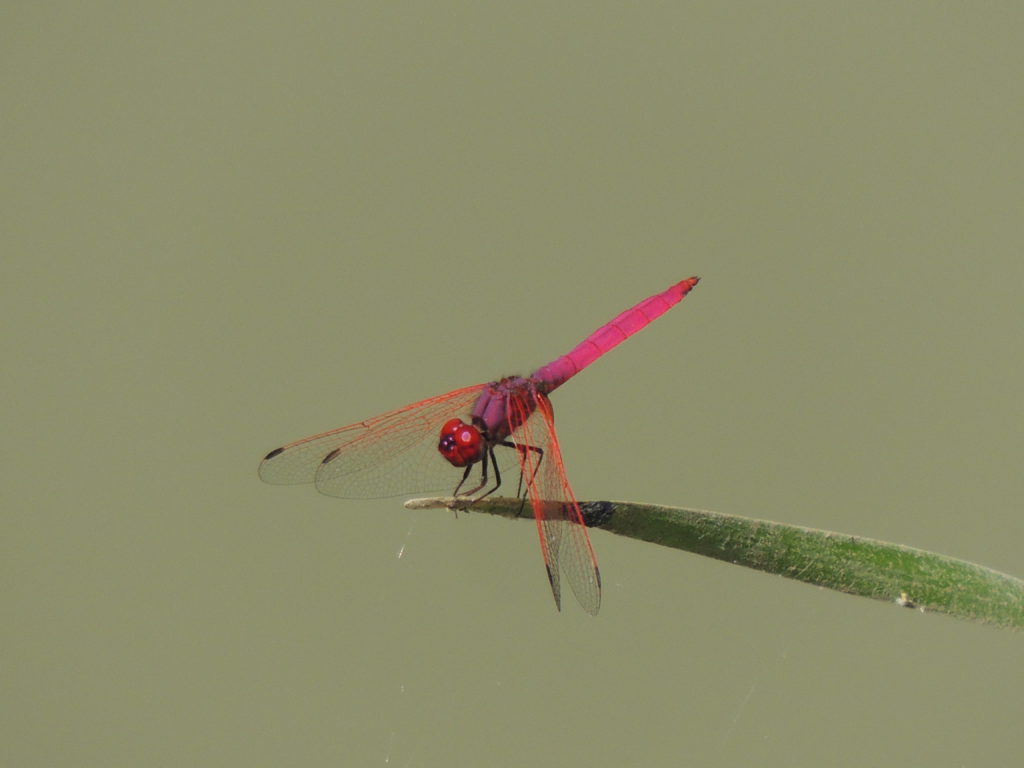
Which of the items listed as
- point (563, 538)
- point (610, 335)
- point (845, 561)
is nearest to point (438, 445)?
point (563, 538)

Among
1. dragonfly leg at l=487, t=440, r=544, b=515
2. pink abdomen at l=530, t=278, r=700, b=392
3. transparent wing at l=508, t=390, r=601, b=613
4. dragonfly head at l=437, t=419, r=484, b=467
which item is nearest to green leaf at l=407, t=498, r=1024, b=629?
transparent wing at l=508, t=390, r=601, b=613

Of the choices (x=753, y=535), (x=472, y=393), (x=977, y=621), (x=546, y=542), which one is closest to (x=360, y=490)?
(x=472, y=393)

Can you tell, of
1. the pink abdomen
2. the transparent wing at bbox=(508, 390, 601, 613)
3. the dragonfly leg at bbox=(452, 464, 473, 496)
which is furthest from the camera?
the pink abdomen

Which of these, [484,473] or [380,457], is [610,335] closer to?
[484,473]

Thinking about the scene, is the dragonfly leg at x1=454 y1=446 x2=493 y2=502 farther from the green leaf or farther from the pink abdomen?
the green leaf

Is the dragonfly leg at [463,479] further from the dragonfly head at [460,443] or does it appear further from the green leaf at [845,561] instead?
the green leaf at [845,561]

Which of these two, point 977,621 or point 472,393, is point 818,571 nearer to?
point 977,621

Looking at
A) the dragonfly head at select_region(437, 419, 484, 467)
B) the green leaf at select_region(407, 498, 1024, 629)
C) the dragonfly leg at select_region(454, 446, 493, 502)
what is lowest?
the green leaf at select_region(407, 498, 1024, 629)
